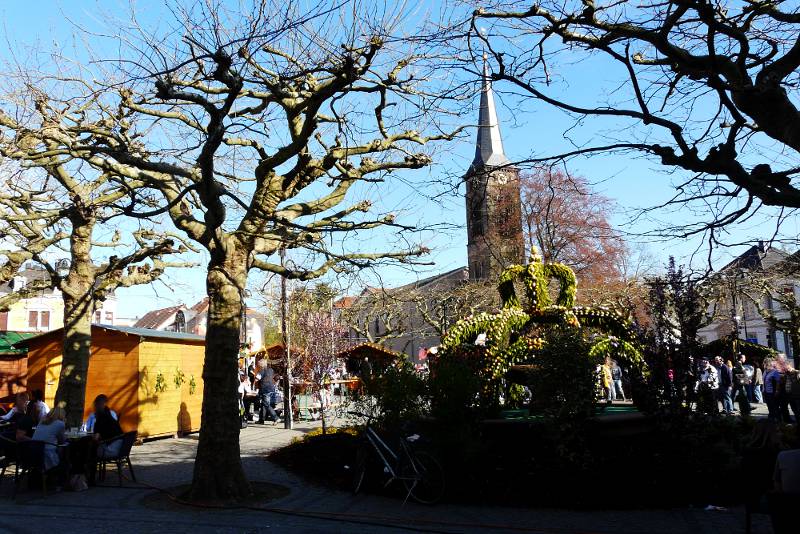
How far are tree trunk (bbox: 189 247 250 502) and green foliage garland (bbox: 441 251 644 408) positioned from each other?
403 cm

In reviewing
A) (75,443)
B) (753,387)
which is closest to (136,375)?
(75,443)

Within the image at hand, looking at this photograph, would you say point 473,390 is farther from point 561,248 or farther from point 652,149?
point 561,248

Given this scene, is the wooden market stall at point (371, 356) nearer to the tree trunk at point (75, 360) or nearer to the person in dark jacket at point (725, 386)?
the tree trunk at point (75, 360)

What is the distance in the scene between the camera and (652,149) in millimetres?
5613

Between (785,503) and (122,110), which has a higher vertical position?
(122,110)

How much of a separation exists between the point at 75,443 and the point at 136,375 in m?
6.17

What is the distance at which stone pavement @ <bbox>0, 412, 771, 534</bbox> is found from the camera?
775 cm

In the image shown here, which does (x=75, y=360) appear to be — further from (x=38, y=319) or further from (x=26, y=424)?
(x=38, y=319)

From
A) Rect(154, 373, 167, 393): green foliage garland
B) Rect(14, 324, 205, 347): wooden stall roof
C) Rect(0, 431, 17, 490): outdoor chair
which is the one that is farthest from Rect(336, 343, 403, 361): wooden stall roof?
Rect(0, 431, 17, 490): outdoor chair

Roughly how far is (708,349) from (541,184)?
24.4 metres

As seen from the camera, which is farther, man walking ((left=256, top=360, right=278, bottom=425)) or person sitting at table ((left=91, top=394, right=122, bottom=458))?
man walking ((left=256, top=360, right=278, bottom=425))

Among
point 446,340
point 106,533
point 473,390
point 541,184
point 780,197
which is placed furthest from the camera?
point 541,184

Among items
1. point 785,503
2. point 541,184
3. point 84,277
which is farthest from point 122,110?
point 541,184

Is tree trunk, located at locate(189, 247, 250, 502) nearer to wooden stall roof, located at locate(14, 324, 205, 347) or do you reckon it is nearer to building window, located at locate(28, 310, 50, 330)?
wooden stall roof, located at locate(14, 324, 205, 347)
